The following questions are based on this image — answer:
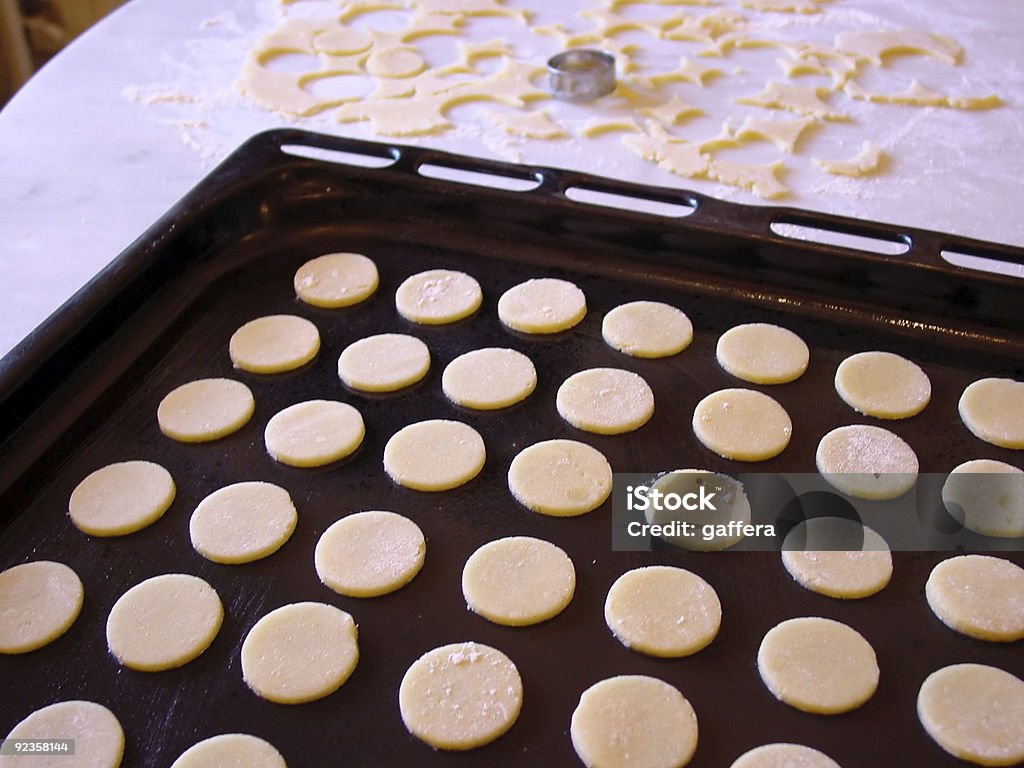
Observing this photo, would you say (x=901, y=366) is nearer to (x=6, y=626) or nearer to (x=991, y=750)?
(x=991, y=750)

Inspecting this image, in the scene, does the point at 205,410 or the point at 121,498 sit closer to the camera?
the point at 121,498

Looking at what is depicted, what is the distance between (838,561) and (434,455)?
1.56 ft

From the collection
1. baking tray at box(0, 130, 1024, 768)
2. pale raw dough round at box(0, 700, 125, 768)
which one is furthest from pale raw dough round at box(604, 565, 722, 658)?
pale raw dough round at box(0, 700, 125, 768)

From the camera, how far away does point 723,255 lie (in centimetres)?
130

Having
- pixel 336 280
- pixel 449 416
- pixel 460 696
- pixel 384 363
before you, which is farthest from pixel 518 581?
pixel 336 280

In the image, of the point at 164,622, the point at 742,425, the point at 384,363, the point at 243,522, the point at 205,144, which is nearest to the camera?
the point at 164,622

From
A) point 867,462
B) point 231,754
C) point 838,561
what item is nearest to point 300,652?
point 231,754

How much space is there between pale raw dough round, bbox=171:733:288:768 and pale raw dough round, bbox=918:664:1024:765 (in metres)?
0.60

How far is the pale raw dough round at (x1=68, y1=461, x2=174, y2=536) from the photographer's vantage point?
1.02 metres

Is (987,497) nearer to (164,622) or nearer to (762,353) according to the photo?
(762,353)

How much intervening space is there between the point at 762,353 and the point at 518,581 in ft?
1.60

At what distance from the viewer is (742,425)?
112 centimetres

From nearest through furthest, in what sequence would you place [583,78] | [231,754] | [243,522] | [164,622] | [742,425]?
[231,754] < [164,622] < [243,522] < [742,425] < [583,78]

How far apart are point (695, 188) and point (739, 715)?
3.34ft
